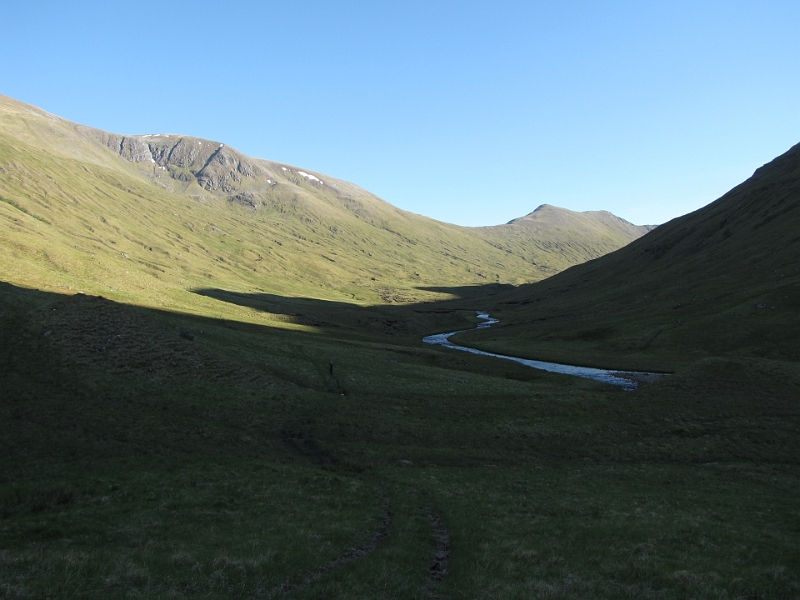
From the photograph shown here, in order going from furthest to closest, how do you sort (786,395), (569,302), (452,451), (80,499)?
(569,302)
(786,395)
(452,451)
(80,499)

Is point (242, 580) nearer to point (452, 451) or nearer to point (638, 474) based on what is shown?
point (452, 451)

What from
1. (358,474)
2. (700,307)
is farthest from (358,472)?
(700,307)

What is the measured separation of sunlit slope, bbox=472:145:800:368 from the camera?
9794cm

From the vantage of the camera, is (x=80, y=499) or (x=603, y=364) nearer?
(x=80, y=499)

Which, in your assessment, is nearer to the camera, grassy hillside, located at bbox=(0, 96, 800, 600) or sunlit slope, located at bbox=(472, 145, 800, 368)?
grassy hillside, located at bbox=(0, 96, 800, 600)

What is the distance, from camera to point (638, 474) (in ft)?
122

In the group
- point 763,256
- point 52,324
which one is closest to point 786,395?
point 52,324

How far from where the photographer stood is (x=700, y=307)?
12119 centimetres

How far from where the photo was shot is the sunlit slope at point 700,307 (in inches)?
3856

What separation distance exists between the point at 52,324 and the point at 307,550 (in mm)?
46985

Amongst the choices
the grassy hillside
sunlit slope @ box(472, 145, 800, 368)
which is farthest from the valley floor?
sunlit slope @ box(472, 145, 800, 368)

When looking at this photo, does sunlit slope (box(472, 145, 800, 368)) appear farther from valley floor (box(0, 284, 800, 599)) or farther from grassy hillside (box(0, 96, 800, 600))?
valley floor (box(0, 284, 800, 599))

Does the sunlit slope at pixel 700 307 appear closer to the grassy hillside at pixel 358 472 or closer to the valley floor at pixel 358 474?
A: the grassy hillside at pixel 358 472

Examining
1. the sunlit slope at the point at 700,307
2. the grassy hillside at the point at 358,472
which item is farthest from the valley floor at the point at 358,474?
the sunlit slope at the point at 700,307
